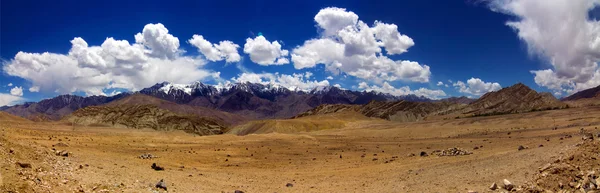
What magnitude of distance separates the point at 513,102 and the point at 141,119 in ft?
464

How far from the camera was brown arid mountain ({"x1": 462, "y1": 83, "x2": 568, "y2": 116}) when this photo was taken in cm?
14062

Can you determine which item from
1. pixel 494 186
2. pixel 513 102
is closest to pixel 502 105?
pixel 513 102

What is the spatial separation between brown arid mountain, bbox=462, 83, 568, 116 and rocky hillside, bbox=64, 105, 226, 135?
349 ft

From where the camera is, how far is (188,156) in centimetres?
3653

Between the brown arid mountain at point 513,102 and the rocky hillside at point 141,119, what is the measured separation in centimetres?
10635

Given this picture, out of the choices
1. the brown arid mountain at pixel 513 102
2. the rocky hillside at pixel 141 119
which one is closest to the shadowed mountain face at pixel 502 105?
the brown arid mountain at pixel 513 102

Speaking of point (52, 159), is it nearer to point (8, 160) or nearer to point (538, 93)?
point (8, 160)

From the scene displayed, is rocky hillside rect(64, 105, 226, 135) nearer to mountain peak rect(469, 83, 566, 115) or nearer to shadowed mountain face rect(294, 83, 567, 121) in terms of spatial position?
shadowed mountain face rect(294, 83, 567, 121)

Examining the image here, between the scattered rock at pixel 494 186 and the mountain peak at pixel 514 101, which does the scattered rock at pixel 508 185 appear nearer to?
the scattered rock at pixel 494 186

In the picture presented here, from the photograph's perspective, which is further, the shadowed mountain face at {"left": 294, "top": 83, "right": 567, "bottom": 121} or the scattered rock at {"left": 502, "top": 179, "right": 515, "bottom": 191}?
the shadowed mountain face at {"left": 294, "top": 83, "right": 567, "bottom": 121}

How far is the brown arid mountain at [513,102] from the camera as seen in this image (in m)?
141

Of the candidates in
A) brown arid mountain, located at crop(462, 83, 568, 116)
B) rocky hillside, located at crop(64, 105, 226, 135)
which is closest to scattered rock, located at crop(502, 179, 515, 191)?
rocky hillside, located at crop(64, 105, 226, 135)

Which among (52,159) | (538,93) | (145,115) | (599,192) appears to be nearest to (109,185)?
(52,159)

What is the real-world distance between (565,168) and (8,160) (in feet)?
73.5
